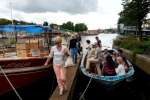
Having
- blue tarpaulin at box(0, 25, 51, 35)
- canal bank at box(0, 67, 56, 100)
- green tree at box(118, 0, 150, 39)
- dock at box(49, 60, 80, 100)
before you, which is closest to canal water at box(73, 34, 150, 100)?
dock at box(49, 60, 80, 100)

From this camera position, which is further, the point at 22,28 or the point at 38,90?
the point at 22,28

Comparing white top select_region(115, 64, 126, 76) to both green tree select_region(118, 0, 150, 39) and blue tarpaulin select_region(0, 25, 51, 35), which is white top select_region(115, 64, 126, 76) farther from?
green tree select_region(118, 0, 150, 39)

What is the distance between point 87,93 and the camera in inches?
656

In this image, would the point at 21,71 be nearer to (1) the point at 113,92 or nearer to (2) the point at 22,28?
(2) the point at 22,28

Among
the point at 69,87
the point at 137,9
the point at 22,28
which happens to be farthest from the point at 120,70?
the point at 137,9

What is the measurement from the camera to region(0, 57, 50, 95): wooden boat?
51.0 ft

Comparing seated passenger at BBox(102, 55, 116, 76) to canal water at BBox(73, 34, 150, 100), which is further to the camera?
seated passenger at BBox(102, 55, 116, 76)

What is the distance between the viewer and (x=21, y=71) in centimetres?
1620

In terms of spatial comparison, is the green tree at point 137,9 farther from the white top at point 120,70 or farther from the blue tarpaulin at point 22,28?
the white top at point 120,70

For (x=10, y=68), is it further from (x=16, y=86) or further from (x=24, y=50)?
(x=24, y=50)

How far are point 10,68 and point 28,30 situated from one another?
13.0 ft

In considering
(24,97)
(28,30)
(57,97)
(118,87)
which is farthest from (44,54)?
(57,97)

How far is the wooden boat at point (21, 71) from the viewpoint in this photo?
15.6 metres

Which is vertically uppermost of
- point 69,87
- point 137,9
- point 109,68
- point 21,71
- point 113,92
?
point 137,9
